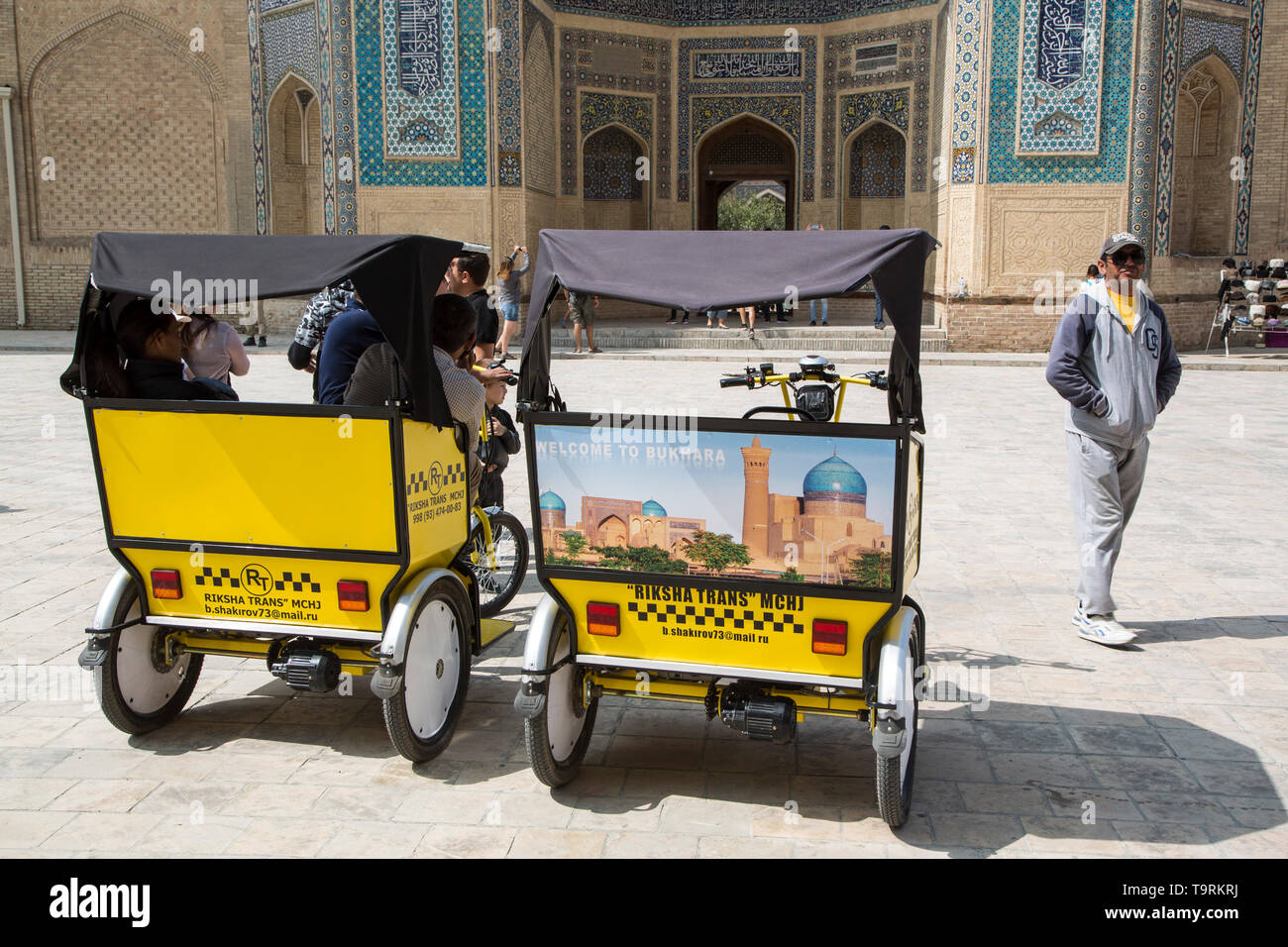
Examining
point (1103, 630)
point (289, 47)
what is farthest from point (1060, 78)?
point (1103, 630)

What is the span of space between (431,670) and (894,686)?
1395mm

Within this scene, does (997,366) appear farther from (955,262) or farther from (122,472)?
(122,472)

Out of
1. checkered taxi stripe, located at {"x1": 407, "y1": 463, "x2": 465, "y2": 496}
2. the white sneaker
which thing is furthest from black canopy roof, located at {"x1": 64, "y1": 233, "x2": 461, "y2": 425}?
the white sneaker

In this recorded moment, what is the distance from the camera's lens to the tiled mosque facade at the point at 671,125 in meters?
16.4

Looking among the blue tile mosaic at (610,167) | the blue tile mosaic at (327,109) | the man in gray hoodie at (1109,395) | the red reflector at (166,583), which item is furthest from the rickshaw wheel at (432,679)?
the blue tile mosaic at (610,167)

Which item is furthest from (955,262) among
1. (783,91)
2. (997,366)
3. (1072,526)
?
(1072,526)

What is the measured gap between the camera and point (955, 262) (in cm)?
1714

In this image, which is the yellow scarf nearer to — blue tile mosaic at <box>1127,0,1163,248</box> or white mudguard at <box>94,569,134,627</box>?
white mudguard at <box>94,569,134,627</box>

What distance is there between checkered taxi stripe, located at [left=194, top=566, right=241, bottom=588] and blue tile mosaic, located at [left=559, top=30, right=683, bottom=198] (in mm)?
17619

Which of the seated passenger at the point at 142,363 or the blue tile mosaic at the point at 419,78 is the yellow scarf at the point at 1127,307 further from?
the blue tile mosaic at the point at 419,78

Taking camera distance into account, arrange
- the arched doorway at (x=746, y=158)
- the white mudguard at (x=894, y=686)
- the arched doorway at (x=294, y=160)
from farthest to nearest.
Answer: the arched doorway at (x=746, y=158) → the arched doorway at (x=294, y=160) → the white mudguard at (x=894, y=686)

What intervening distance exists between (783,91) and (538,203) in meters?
5.53

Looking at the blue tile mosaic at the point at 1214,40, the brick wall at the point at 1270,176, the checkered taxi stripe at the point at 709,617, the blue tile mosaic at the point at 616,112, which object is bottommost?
the checkered taxi stripe at the point at 709,617

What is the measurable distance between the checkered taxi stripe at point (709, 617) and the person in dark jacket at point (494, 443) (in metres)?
1.57
